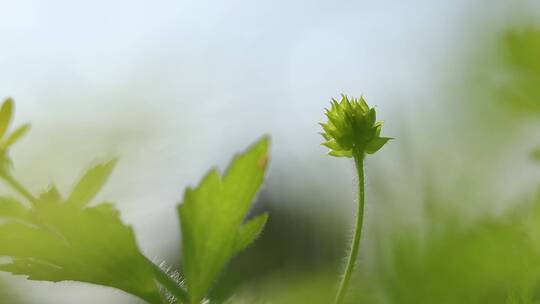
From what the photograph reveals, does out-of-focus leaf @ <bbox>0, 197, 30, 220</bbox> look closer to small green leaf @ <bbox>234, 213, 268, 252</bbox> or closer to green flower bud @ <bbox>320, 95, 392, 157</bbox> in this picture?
small green leaf @ <bbox>234, 213, 268, 252</bbox>

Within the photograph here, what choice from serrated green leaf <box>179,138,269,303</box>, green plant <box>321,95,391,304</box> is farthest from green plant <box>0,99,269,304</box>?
green plant <box>321,95,391,304</box>

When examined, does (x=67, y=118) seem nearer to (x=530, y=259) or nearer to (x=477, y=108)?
(x=477, y=108)

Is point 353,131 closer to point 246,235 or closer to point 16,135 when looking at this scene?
point 246,235

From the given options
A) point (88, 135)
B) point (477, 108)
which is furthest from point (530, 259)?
point (88, 135)

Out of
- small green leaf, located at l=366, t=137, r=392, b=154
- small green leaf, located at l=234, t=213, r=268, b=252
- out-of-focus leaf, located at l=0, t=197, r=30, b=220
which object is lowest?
small green leaf, located at l=234, t=213, r=268, b=252

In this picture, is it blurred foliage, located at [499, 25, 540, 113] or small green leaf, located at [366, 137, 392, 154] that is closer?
blurred foliage, located at [499, 25, 540, 113]
